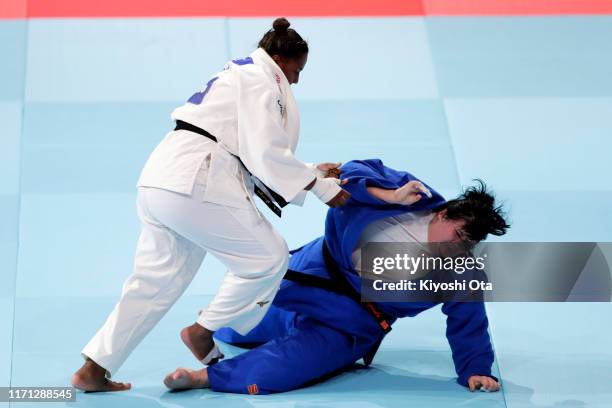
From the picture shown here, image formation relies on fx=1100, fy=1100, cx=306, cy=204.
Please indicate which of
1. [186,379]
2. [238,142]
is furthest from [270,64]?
[186,379]

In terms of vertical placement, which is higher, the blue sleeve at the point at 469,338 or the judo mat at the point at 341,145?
the judo mat at the point at 341,145

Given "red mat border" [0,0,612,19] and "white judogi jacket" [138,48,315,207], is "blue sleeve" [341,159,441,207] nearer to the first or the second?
"white judogi jacket" [138,48,315,207]

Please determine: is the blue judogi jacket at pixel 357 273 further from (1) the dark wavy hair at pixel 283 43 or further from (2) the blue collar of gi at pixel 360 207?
(1) the dark wavy hair at pixel 283 43

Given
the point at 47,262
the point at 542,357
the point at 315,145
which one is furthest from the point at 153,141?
the point at 542,357

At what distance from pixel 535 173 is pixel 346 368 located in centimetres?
253

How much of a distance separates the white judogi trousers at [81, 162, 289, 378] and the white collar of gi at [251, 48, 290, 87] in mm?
520

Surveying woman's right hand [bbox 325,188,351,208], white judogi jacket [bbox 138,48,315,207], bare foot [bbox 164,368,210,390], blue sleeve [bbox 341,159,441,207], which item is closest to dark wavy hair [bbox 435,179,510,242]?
blue sleeve [bbox 341,159,441,207]

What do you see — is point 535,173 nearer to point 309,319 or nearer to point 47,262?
point 309,319

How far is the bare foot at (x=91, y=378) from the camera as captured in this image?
191 inches

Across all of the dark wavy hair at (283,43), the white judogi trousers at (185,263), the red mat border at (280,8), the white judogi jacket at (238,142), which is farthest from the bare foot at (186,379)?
the red mat border at (280,8)

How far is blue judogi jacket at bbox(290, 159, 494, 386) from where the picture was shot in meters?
5.02

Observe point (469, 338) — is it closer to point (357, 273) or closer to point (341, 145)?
point (357, 273)

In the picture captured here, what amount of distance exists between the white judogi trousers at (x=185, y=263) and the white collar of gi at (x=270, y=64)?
520mm

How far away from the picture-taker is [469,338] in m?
5.01
